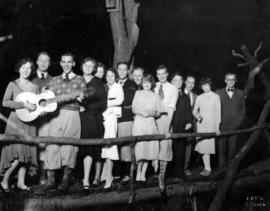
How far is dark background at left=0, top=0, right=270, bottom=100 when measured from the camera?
1269cm

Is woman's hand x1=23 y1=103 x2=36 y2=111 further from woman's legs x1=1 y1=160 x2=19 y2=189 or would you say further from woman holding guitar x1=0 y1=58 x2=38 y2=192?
woman's legs x1=1 y1=160 x2=19 y2=189

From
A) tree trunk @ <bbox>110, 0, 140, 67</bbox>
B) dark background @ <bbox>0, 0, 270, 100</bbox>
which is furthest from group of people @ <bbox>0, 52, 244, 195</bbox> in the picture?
dark background @ <bbox>0, 0, 270, 100</bbox>

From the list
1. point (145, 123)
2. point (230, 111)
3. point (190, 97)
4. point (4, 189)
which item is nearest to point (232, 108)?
point (230, 111)

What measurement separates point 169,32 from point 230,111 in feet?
16.7

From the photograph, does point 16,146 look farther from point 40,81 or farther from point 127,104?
point 127,104

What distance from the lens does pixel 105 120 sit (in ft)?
28.7

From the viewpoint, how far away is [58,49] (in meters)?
12.8

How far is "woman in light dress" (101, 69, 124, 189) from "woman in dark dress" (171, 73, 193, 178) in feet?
4.04

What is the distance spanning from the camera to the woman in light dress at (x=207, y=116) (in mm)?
9781

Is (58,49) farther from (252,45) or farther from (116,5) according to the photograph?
(252,45)

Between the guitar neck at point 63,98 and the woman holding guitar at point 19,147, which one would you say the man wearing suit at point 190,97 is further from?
the woman holding guitar at point 19,147

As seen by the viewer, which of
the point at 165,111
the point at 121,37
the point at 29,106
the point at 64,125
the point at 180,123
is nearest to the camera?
the point at 29,106

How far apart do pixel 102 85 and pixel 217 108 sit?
236cm

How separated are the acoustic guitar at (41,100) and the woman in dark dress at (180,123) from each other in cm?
201
